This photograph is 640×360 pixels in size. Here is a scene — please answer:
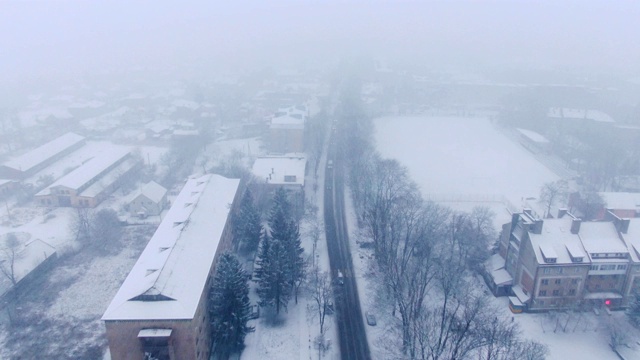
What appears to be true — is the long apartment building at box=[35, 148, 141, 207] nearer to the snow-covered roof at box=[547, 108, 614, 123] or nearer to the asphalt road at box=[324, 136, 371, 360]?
the asphalt road at box=[324, 136, 371, 360]

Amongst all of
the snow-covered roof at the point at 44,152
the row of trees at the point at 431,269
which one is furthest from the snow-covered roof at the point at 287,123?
the snow-covered roof at the point at 44,152

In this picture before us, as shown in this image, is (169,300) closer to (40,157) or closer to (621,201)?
(621,201)

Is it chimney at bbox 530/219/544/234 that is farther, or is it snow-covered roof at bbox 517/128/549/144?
snow-covered roof at bbox 517/128/549/144

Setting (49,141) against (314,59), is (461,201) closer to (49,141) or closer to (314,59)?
(49,141)

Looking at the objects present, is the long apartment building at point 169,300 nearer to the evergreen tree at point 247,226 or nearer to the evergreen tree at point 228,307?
the evergreen tree at point 228,307

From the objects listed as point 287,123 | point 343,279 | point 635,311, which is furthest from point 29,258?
point 635,311

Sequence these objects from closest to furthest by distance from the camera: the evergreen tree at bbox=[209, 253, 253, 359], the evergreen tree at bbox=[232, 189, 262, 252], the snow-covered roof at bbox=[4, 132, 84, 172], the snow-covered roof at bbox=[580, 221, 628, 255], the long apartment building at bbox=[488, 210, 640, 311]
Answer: the evergreen tree at bbox=[209, 253, 253, 359] → the long apartment building at bbox=[488, 210, 640, 311] → the snow-covered roof at bbox=[580, 221, 628, 255] → the evergreen tree at bbox=[232, 189, 262, 252] → the snow-covered roof at bbox=[4, 132, 84, 172]

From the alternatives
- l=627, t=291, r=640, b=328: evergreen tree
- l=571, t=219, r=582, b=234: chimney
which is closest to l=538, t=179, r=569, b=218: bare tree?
l=571, t=219, r=582, b=234: chimney
